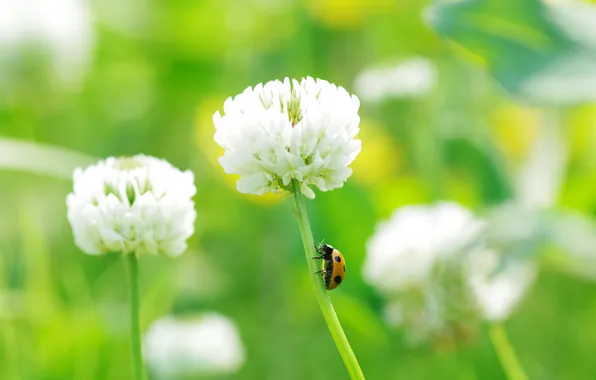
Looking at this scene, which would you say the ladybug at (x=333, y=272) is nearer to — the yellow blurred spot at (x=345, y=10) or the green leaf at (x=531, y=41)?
the green leaf at (x=531, y=41)

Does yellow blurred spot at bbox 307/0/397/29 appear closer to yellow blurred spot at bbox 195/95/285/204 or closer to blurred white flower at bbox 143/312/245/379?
yellow blurred spot at bbox 195/95/285/204

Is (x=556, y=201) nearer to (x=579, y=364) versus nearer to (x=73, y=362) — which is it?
(x=579, y=364)

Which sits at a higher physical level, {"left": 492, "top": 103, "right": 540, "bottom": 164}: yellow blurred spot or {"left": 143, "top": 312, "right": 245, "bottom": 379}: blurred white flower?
{"left": 492, "top": 103, "right": 540, "bottom": 164}: yellow blurred spot

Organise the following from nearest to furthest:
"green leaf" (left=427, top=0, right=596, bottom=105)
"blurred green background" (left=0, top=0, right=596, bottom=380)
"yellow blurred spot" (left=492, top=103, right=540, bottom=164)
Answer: "green leaf" (left=427, top=0, right=596, bottom=105), "blurred green background" (left=0, top=0, right=596, bottom=380), "yellow blurred spot" (left=492, top=103, right=540, bottom=164)

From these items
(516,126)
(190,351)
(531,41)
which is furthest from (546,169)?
(516,126)

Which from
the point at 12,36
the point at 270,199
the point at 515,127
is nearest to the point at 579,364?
the point at 270,199

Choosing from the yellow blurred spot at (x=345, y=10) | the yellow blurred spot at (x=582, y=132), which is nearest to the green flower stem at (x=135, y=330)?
the yellow blurred spot at (x=582, y=132)

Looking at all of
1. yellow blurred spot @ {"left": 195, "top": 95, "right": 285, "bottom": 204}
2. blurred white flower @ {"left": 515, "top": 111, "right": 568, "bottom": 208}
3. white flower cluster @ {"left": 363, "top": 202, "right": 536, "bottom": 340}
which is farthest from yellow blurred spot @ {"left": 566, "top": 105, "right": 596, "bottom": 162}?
white flower cluster @ {"left": 363, "top": 202, "right": 536, "bottom": 340}
